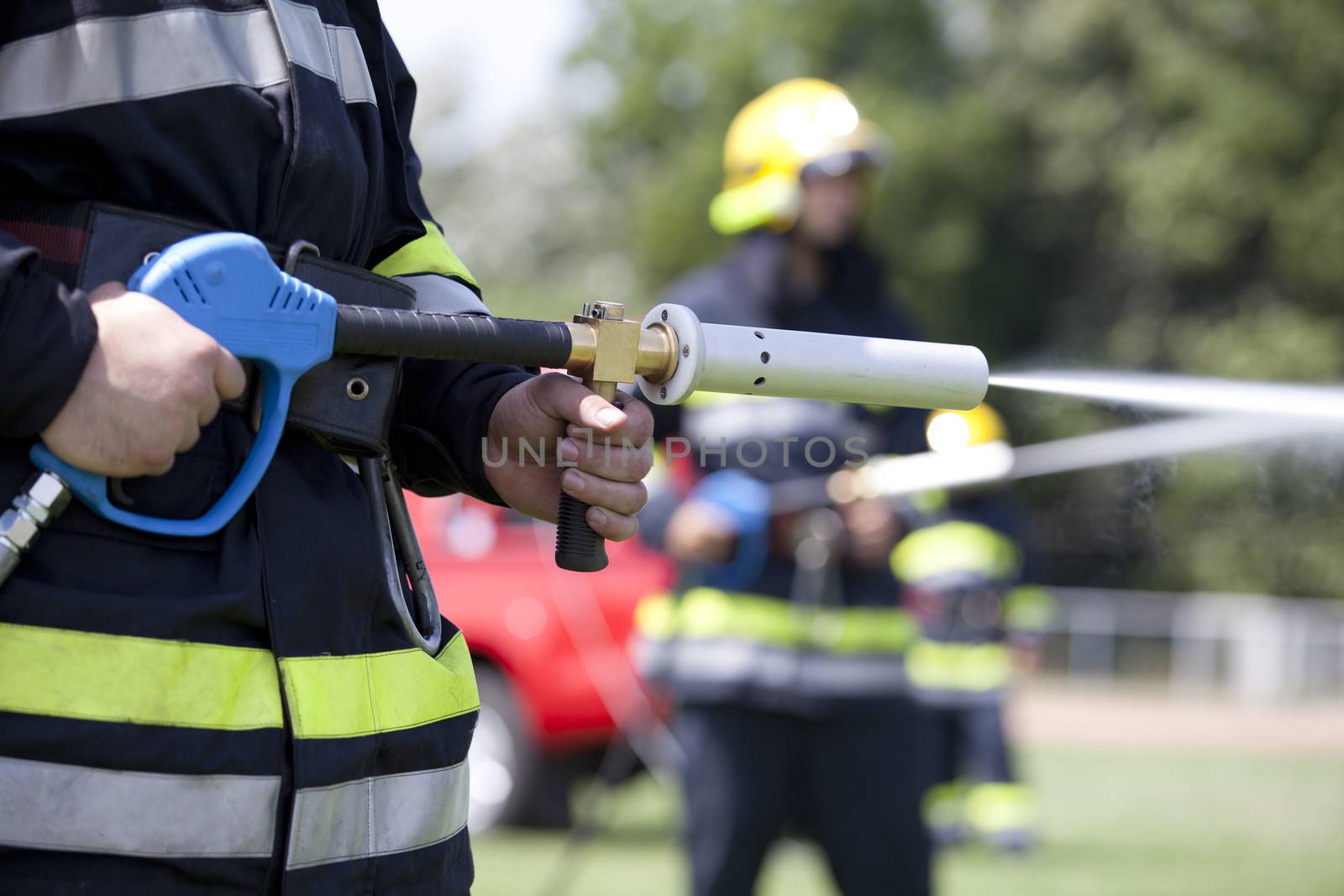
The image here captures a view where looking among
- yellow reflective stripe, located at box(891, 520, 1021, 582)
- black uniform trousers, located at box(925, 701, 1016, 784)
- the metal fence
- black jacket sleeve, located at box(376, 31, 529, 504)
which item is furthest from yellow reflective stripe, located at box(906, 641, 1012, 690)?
the metal fence

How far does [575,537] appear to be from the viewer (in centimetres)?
175

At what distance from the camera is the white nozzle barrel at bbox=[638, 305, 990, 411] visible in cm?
168

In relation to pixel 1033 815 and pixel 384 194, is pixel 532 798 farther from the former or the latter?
pixel 384 194

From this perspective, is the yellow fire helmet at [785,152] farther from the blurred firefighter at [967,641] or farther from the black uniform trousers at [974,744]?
the black uniform trousers at [974,744]

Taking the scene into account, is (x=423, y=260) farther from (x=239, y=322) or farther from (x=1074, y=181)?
(x=1074, y=181)

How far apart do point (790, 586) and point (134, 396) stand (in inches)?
117

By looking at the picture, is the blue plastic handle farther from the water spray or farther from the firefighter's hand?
the water spray

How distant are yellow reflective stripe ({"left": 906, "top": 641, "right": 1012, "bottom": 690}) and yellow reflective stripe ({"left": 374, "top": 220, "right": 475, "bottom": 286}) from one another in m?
7.35

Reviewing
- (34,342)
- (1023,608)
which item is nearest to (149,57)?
(34,342)

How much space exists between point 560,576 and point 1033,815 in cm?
306

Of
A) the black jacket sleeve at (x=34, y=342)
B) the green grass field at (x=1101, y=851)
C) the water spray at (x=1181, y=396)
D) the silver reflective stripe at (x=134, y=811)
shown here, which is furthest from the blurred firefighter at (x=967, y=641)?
the black jacket sleeve at (x=34, y=342)

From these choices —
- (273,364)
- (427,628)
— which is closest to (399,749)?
(427,628)

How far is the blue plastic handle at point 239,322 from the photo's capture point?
1.40 metres

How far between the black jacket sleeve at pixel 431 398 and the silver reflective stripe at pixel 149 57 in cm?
28
